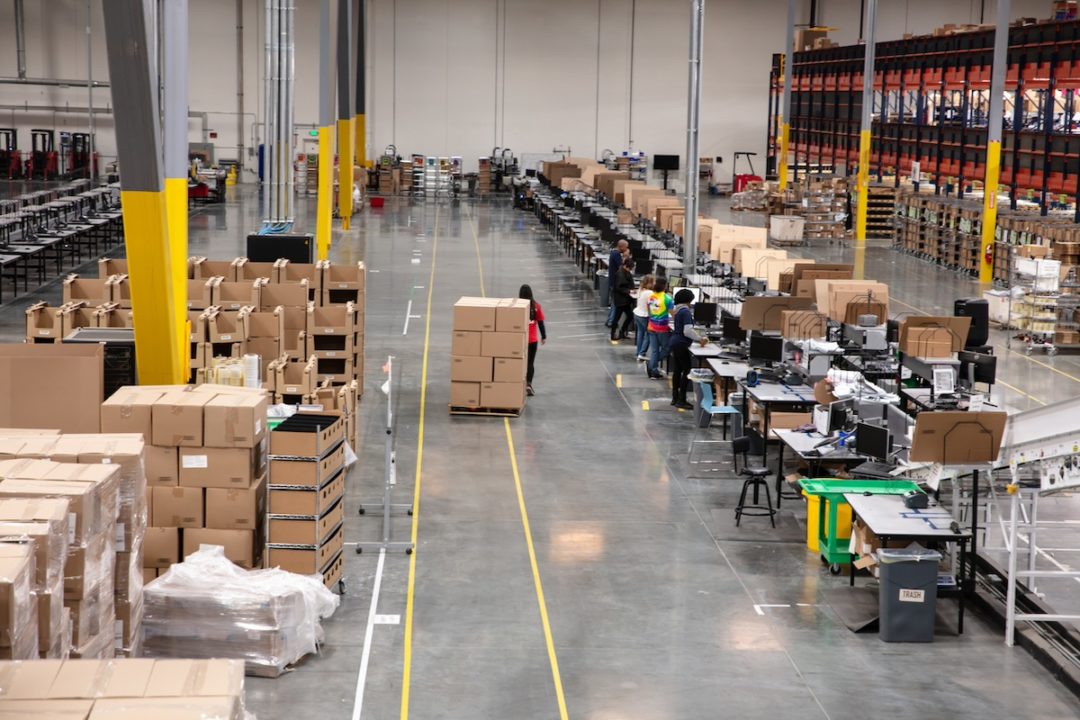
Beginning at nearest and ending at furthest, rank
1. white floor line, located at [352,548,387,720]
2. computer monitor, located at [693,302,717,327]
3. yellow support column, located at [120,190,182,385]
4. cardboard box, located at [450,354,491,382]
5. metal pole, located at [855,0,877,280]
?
white floor line, located at [352,548,387,720] < yellow support column, located at [120,190,182,385] < cardboard box, located at [450,354,491,382] < computer monitor, located at [693,302,717,327] < metal pole, located at [855,0,877,280]

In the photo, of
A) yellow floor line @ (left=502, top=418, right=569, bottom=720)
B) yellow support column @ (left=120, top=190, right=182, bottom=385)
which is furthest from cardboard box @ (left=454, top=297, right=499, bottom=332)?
yellow support column @ (left=120, top=190, right=182, bottom=385)

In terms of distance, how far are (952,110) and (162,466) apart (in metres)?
29.5

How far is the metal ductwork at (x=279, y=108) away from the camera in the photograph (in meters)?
24.5

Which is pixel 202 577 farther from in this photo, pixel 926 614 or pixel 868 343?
pixel 868 343

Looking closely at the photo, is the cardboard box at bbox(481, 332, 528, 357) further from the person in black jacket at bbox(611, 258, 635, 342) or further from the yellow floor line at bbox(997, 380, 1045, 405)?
the yellow floor line at bbox(997, 380, 1045, 405)

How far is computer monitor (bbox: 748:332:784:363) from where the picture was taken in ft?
49.4

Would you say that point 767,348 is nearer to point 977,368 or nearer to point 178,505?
point 977,368

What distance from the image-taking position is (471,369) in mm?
15867

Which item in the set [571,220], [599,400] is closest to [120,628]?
[599,400]

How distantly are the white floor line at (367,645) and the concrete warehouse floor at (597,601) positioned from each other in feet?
0.10

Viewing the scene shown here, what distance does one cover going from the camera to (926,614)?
9570 mm

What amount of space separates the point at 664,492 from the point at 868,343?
408cm

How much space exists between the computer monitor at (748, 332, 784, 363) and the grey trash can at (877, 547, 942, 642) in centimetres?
562

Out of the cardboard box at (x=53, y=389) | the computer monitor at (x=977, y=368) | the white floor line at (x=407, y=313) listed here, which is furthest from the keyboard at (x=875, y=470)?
the white floor line at (x=407, y=313)
